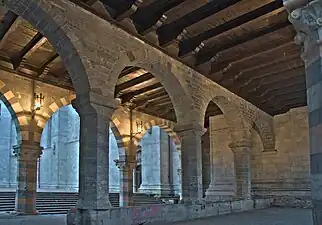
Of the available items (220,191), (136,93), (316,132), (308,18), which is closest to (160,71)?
(136,93)

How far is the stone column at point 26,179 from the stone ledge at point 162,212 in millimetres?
3806

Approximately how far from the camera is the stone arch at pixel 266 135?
12.8 meters

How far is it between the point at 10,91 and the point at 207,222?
5.72 m

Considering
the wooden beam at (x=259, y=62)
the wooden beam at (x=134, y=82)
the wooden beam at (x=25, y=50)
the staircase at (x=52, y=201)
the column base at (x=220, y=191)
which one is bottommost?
the staircase at (x=52, y=201)

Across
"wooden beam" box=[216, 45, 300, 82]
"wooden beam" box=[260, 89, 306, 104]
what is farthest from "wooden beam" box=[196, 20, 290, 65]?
"wooden beam" box=[260, 89, 306, 104]

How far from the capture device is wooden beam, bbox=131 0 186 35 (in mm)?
6195

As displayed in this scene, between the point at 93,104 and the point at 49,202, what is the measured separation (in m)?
7.79

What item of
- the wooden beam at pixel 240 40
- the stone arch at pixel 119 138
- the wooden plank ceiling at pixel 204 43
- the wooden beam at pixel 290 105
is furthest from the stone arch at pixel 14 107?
the wooden beam at pixel 290 105

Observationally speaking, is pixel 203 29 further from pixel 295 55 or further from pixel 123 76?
pixel 123 76

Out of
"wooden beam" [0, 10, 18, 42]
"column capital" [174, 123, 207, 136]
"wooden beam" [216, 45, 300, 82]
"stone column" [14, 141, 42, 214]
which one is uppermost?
"wooden beam" [0, 10, 18, 42]

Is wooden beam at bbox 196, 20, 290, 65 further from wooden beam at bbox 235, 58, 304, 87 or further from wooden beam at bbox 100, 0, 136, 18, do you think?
wooden beam at bbox 100, 0, 136, 18

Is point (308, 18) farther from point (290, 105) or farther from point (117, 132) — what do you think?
point (290, 105)

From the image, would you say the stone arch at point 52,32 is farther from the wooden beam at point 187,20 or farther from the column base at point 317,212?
the column base at point 317,212

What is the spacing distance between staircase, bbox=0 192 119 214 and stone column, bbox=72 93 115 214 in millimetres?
5858
